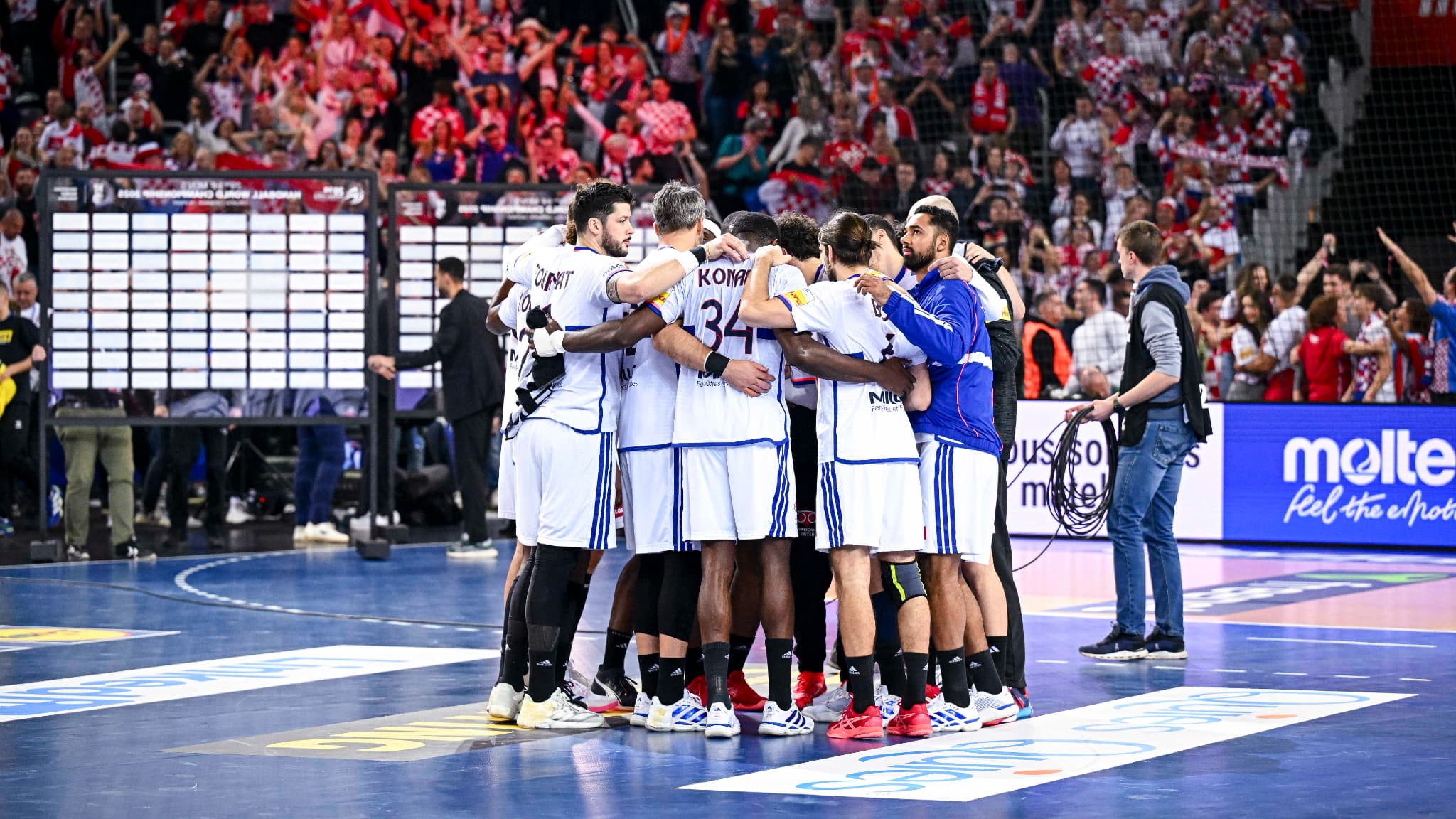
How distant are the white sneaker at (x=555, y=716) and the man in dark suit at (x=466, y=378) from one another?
727cm

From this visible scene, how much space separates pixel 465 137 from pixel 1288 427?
987cm

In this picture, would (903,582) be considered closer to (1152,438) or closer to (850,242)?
(850,242)

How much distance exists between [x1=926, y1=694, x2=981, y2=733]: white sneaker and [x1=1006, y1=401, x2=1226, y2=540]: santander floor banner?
26.7ft

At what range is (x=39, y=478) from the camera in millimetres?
14602

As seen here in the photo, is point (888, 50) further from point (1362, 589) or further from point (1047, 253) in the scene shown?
point (1362, 589)

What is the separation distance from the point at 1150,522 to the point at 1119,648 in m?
0.67

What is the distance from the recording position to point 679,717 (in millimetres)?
7734

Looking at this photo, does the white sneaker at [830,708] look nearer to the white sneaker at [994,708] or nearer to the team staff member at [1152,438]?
the white sneaker at [994,708]

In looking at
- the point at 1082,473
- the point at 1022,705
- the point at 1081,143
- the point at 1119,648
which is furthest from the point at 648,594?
the point at 1081,143

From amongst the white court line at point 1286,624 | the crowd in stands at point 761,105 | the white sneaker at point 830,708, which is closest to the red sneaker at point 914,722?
the white sneaker at point 830,708

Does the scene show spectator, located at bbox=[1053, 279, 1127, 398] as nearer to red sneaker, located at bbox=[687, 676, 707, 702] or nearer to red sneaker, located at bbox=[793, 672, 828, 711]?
red sneaker, located at bbox=[793, 672, 828, 711]

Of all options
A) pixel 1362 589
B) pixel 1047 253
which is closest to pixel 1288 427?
pixel 1362 589

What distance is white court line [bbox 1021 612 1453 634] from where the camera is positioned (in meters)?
10.9

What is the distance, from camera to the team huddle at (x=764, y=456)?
7.52 meters
